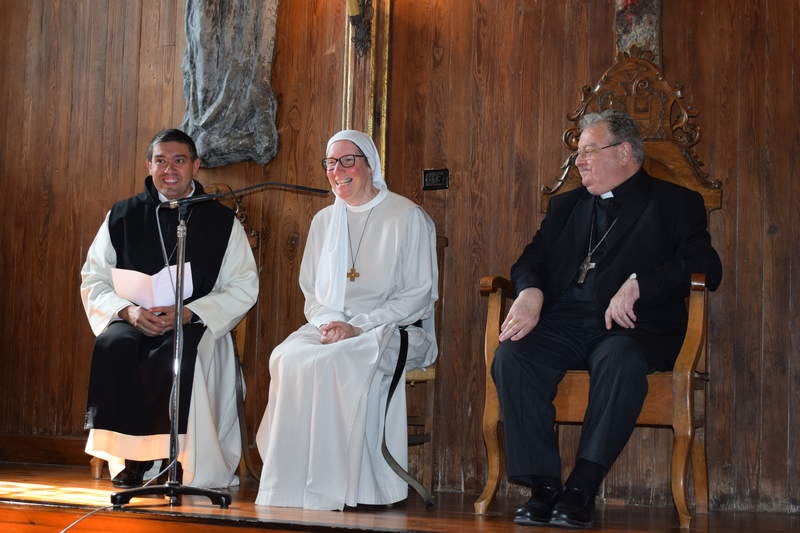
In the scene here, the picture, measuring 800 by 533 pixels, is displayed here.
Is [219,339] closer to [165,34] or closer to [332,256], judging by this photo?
[332,256]

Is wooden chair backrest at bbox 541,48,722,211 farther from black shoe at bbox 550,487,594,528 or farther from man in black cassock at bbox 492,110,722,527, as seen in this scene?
black shoe at bbox 550,487,594,528

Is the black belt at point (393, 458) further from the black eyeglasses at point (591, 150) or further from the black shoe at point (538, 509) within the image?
the black eyeglasses at point (591, 150)

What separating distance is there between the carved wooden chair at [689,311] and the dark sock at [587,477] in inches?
13.1

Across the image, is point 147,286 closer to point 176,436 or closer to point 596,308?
point 176,436

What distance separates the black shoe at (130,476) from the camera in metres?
4.05

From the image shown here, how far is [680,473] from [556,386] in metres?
0.51

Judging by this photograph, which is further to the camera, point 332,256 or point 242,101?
point 242,101

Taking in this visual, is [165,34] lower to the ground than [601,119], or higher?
higher

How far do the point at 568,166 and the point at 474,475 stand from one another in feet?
4.77

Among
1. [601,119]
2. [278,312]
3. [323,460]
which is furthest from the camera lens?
[278,312]

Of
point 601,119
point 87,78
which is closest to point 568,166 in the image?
point 601,119

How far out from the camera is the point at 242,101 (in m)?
5.01

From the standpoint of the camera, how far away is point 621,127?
386 centimetres

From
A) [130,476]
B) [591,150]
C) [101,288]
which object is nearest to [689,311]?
[591,150]
